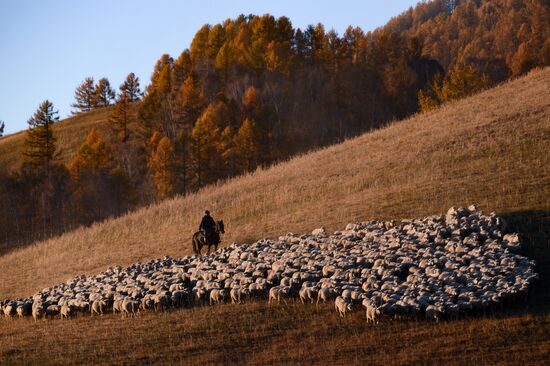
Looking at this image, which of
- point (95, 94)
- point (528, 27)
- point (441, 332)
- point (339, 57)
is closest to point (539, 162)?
point (441, 332)

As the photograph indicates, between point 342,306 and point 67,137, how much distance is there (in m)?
103

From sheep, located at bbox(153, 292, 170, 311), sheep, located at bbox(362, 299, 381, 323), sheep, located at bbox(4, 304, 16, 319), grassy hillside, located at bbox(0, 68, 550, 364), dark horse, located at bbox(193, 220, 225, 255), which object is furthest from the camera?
dark horse, located at bbox(193, 220, 225, 255)

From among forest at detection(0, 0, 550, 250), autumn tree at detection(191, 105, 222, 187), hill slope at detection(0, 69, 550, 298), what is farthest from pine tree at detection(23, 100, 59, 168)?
hill slope at detection(0, 69, 550, 298)

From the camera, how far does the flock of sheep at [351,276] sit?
798 inches

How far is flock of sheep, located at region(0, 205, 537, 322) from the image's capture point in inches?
798

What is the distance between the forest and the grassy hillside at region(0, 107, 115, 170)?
2.46 meters

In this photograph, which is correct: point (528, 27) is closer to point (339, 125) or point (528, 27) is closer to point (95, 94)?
point (339, 125)

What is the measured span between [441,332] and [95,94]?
139m

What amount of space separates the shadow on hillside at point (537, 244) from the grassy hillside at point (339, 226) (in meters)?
0.08

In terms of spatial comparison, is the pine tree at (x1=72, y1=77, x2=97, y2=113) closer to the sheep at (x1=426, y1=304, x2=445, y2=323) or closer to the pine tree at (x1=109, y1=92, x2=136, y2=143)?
the pine tree at (x1=109, y1=92, x2=136, y2=143)

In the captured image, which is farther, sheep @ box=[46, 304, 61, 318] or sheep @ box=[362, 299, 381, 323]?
sheep @ box=[46, 304, 61, 318]

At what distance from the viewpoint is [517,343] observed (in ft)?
57.3

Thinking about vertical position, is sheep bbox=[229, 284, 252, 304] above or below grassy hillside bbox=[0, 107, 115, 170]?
below

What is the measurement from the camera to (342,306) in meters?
20.3
